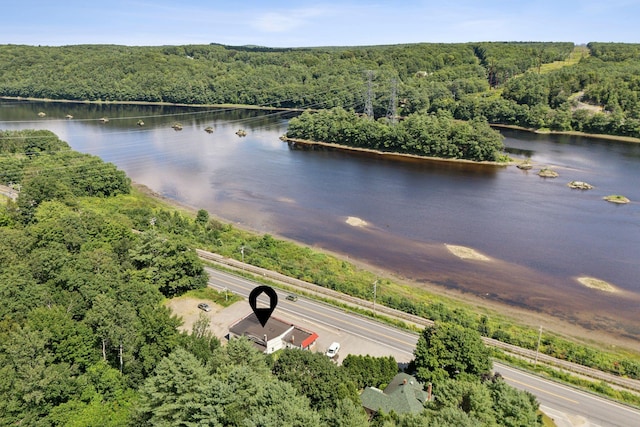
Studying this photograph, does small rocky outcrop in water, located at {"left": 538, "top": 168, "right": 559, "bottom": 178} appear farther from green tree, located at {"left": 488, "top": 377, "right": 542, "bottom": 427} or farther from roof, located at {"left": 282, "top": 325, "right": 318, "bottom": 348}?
green tree, located at {"left": 488, "top": 377, "right": 542, "bottom": 427}

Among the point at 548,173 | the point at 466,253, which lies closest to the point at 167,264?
the point at 466,253

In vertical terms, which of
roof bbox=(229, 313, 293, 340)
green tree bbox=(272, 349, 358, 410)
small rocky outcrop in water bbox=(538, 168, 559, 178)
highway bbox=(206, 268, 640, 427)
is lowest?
highway bbox=(206, 268, 640, 427)

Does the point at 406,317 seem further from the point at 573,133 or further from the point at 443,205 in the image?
the point at 573,133

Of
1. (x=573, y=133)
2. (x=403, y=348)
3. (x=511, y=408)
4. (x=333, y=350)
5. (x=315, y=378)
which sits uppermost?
(x=573, y=133)

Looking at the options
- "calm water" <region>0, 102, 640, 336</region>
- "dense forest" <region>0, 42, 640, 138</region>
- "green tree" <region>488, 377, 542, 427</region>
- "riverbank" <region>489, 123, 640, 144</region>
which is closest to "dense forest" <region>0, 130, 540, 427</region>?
"green tree" <region>488, 377, 542, 427</region>

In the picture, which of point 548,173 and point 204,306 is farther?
point 548,173

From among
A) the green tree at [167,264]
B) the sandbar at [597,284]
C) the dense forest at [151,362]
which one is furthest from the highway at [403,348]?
the sandbar at [597,284]
